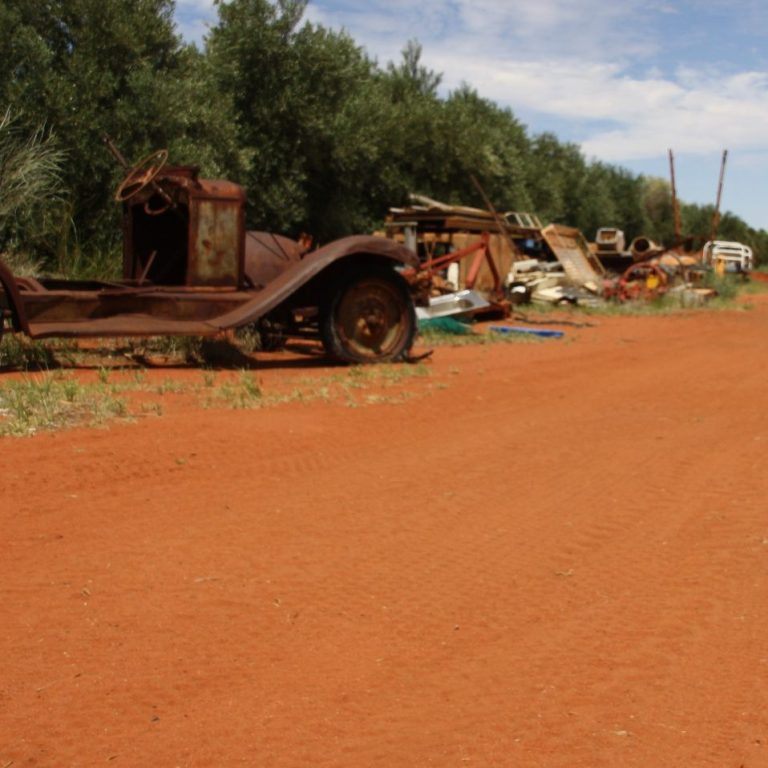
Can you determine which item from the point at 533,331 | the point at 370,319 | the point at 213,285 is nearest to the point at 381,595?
the point at 213,285

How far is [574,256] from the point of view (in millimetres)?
25547

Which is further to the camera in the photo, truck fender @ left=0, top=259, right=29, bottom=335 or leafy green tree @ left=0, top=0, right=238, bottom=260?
leafy green tree @ left=0, top=0, right=238, bottom=260

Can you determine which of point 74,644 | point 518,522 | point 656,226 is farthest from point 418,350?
point 656,226

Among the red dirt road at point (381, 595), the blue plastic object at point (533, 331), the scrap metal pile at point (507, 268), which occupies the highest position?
the scrap metal pile at point (507, 268)

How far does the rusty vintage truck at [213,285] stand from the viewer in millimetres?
10578

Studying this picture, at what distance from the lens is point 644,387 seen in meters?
10.6

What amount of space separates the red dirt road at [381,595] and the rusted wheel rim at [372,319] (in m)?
3.72

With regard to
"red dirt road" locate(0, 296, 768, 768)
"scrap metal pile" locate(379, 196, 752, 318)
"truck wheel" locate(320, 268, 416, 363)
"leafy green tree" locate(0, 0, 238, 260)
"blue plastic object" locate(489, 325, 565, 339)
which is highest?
"leafy green tree" locate(0, 0, 238, 260)

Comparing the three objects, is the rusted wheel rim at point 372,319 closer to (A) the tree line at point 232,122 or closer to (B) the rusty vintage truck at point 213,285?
(B) the rusty vintage truck at point 213,285

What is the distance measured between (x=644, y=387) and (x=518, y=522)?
5.27 metres

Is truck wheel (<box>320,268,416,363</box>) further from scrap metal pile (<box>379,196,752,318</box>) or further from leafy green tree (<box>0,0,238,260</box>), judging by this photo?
leafy green tree (<box>0,0,238,260</box>)

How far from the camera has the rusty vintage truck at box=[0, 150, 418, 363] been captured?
10578 mm

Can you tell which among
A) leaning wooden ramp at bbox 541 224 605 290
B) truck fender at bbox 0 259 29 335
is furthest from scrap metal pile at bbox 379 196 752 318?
truck fender at bbox 0 259 29 335

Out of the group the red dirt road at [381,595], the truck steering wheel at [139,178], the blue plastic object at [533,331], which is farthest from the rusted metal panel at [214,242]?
the blue plastic object at [533,331]
